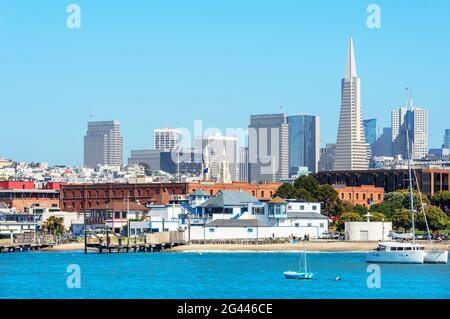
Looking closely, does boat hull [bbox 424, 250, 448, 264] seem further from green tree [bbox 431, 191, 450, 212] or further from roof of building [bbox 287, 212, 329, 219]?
green tree [bbox 431, 191, 450, 212]

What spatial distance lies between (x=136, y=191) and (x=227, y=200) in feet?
158

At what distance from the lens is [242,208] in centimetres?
10562

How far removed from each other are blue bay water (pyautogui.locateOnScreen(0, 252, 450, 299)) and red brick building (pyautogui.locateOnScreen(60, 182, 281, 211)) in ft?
182

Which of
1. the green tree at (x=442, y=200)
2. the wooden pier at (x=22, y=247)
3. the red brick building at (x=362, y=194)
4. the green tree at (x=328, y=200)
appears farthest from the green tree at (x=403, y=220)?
the red brick building at (x=362, y=194)

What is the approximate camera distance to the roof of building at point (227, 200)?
105 m

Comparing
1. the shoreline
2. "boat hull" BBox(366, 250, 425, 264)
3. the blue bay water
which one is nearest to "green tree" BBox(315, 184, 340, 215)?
the shoreline

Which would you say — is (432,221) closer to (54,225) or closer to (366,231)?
(366,231)

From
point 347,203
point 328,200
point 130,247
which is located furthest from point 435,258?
point 347,203

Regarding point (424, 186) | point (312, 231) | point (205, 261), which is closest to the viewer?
point (205, 261)

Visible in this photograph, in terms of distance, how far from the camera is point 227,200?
106 metres
